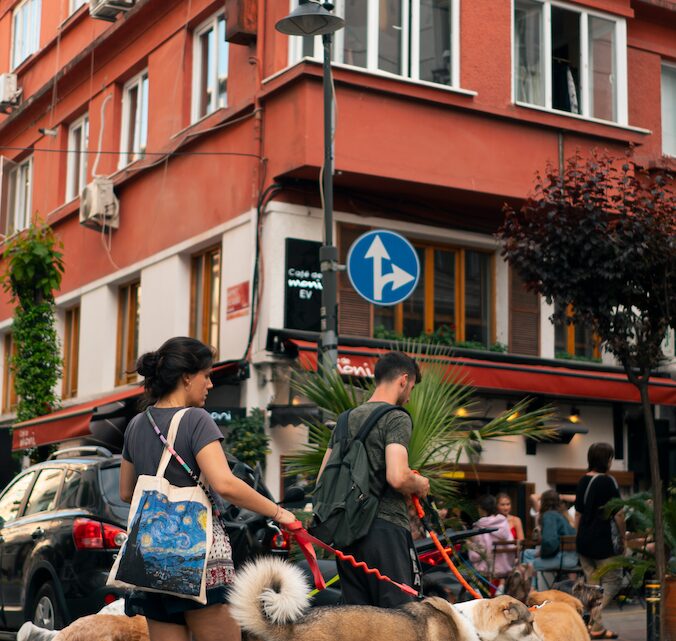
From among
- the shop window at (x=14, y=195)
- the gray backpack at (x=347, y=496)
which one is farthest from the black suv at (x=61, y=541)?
the shop window at (x=14, y=195)

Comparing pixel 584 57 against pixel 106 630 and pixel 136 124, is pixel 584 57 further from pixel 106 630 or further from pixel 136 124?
pixel 106 630

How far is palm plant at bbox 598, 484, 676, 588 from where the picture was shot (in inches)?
482

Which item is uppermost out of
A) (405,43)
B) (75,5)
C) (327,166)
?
(75,5)

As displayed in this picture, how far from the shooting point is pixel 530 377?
61.3 ft

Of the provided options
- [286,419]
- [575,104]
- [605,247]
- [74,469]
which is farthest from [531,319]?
[74,469]

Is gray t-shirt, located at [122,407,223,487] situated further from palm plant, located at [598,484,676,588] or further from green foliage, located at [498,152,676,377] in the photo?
green foliage, located at [498,152,676,377]

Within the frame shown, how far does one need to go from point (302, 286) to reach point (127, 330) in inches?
225

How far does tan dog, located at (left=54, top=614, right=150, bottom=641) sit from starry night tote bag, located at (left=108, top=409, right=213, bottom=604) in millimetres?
1434

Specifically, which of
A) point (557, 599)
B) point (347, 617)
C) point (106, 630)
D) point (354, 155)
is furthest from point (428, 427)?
point (354, 155)

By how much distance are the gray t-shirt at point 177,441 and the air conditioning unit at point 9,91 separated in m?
25.0

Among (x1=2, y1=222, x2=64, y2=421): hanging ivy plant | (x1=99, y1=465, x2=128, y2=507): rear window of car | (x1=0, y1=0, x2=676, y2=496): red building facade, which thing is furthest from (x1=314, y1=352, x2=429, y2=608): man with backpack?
(x1=2, y1=222, x2=64, y2=421): hanging ivy plant

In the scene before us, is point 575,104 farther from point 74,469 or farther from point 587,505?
point 74,469

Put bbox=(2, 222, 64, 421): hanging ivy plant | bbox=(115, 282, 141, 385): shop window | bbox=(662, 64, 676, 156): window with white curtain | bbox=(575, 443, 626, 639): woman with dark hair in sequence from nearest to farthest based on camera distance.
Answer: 1. bbox=(575, 443, 626, 639): woman with dark hair
2. bbox=(662, 64, 676, 156): window with white curtain
3. bbox=(115, 282, 141, 385): shop window
4. bbox=(2, 222, 64, 421): hanging ivy plant

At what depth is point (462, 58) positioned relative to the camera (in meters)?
19.5
